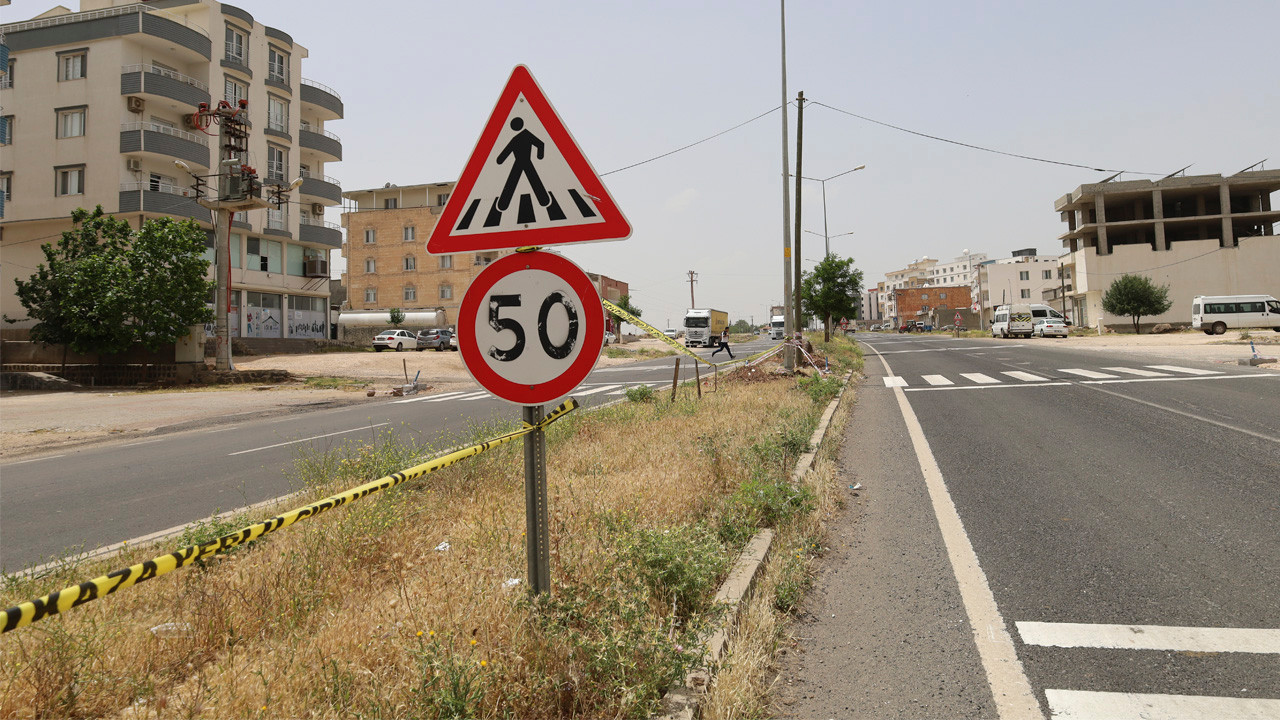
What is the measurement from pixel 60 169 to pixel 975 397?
43725 millimetres

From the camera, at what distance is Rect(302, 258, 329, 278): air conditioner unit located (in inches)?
1896

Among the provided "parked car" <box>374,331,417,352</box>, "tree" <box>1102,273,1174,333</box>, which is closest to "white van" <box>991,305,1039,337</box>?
"tree" <box>1102,273,1174,333</box>

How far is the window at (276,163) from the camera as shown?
148 feet

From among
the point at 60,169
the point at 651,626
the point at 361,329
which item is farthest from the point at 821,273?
the point at 651,626

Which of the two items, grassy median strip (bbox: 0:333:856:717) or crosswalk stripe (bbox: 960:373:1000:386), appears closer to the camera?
grassy median strip (bbox: 0:333:856:717)

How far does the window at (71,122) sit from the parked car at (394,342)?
19.2 metres

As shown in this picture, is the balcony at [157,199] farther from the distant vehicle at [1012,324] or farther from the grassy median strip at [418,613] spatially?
the distant vehicle at [1012,324]

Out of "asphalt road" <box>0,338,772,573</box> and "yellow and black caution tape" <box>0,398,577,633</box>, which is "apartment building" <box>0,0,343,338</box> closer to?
"asphalt road" <box>0,338,772,573</box>

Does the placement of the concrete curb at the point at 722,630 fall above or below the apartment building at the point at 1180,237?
below

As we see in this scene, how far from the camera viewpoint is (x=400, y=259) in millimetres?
68062

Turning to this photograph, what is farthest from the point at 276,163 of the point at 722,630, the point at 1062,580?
the point at 1062,580

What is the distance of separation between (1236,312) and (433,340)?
160 ft

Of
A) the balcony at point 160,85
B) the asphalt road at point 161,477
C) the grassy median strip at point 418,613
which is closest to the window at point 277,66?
the balcony at point 160,85

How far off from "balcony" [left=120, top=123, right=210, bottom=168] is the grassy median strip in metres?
38.3
